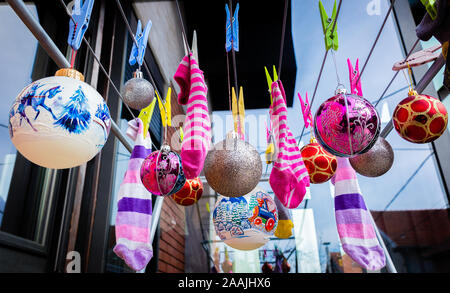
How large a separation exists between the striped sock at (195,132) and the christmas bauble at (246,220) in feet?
1.28

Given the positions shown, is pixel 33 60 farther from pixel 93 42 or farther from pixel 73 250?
pixel 73 250

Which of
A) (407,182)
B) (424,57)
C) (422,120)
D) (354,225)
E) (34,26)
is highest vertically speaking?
(407,182)

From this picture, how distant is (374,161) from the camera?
1.48m

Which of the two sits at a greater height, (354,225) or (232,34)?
(232,34)

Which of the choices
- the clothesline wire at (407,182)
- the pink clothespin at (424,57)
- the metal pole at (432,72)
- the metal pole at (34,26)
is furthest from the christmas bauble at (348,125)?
the clothesline wire at (407,182)

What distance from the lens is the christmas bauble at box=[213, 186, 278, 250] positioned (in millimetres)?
1396

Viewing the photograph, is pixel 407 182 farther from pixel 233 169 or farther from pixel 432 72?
pixel 233 169

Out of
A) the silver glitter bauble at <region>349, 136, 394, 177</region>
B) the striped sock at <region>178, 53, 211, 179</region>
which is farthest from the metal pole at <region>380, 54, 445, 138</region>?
the striped sock at <region>178, 53, 211, 179</region>

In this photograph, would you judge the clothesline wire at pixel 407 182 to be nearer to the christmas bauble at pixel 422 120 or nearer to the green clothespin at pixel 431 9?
the christmas bauble at pixel 422 120

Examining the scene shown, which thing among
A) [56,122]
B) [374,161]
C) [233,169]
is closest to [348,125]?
[233,169]

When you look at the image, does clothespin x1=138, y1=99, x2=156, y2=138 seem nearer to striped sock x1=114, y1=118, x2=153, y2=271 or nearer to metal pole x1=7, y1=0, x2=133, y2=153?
striped sock x1=114, y1=118, x2=153, y2=271

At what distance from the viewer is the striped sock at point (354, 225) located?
131cm

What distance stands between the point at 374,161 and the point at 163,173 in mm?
985
